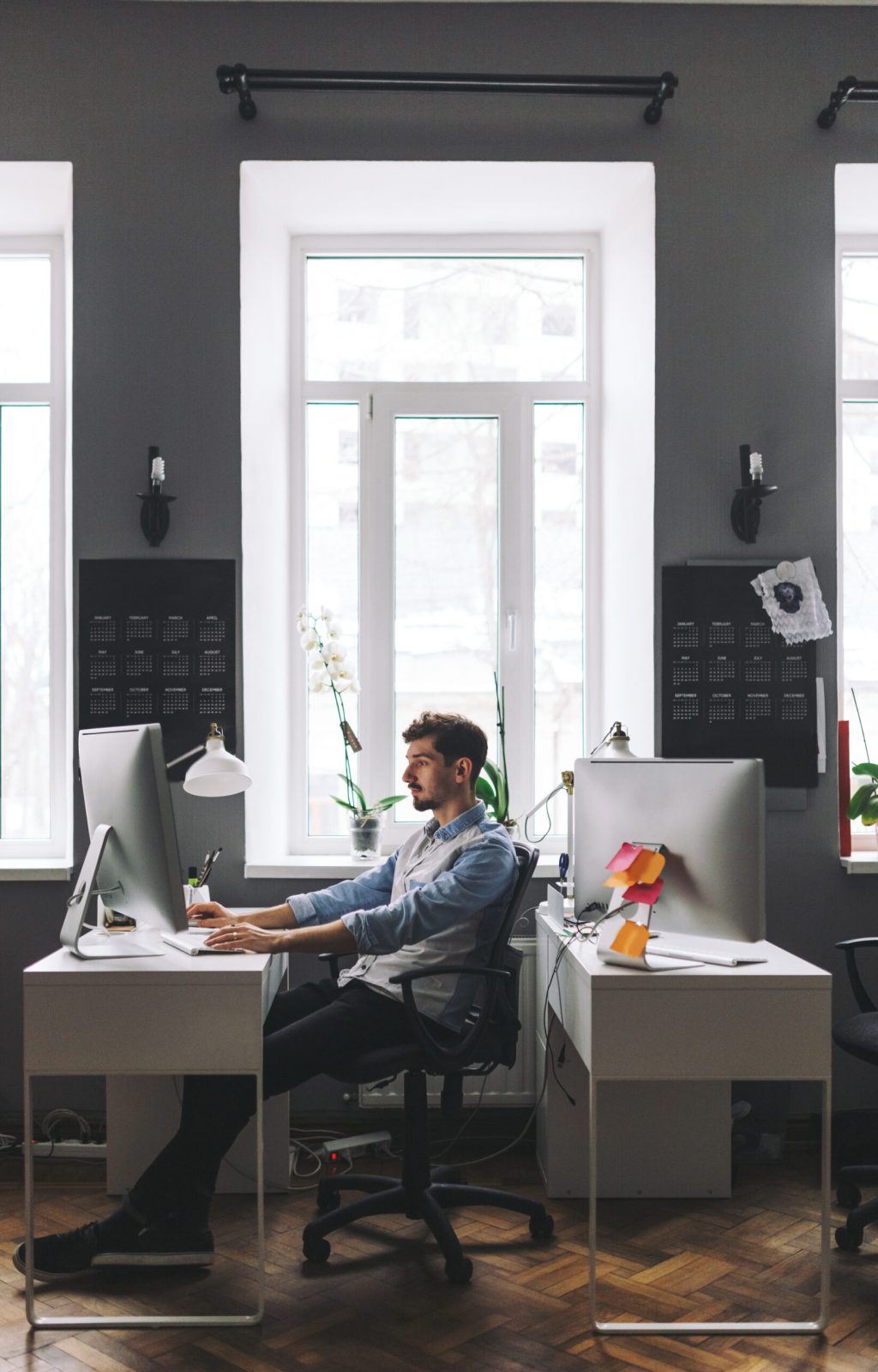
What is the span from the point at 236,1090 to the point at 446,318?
2.61 meters

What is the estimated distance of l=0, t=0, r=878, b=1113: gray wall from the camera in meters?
3.32

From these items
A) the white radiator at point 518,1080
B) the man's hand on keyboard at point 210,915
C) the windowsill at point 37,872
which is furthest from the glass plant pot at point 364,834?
the windowsill at point 37,872

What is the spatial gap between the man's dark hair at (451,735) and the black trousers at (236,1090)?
0.61 m

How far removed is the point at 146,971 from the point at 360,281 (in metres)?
2.51

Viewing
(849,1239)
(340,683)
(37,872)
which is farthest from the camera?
(340,683)

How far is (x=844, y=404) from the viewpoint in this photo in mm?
3812

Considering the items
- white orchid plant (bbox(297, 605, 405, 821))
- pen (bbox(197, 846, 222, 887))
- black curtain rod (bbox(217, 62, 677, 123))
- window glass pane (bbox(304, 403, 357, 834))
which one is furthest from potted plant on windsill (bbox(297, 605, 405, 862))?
black curtain rod (bbox(217, 62, 677, 123))

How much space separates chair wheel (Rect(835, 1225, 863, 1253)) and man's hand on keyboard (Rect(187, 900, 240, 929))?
166 cm

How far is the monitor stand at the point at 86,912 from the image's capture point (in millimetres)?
2436

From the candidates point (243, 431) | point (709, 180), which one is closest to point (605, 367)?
point (709, 180)

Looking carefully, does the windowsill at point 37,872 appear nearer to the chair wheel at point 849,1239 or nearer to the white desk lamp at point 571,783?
the white desk lamp at point 571,783

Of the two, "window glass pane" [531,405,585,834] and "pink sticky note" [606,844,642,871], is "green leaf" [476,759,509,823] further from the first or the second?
"pink sticky note" [606,844,642,871]

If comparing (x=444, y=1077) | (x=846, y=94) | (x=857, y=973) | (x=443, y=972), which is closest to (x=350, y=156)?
(x=846, y=94)

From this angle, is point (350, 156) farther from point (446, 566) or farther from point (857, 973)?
point (857, 973)
